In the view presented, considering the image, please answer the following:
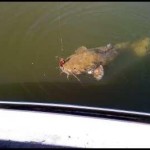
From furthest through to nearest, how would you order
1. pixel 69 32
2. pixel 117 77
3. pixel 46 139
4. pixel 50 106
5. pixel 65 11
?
1. pixel 65 11
2. pixel 69 32
3. pixel 117 77
4. pixel 50 106
5. pixel 46 139

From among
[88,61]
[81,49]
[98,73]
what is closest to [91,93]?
[98,73]

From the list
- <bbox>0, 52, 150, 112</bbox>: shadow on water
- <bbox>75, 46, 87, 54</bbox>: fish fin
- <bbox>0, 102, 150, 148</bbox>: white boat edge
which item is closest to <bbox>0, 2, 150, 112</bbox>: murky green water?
<bbox>0, 52, 150, 112</bbox>: shadow on water

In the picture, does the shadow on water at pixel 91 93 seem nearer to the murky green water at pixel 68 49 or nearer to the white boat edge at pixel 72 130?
the murky green water at pixel 68 49

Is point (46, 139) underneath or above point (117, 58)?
underneath

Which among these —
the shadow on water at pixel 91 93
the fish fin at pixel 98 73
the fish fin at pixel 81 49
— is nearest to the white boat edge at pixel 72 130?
the shadow on water at pixel 91 93

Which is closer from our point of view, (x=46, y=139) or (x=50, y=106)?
(x=46, y=139)

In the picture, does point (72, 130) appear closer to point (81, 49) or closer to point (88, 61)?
point (88, 61)

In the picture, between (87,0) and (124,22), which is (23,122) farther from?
(87,0)

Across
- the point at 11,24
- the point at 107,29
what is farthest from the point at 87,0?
Answer: the point at 11,24
